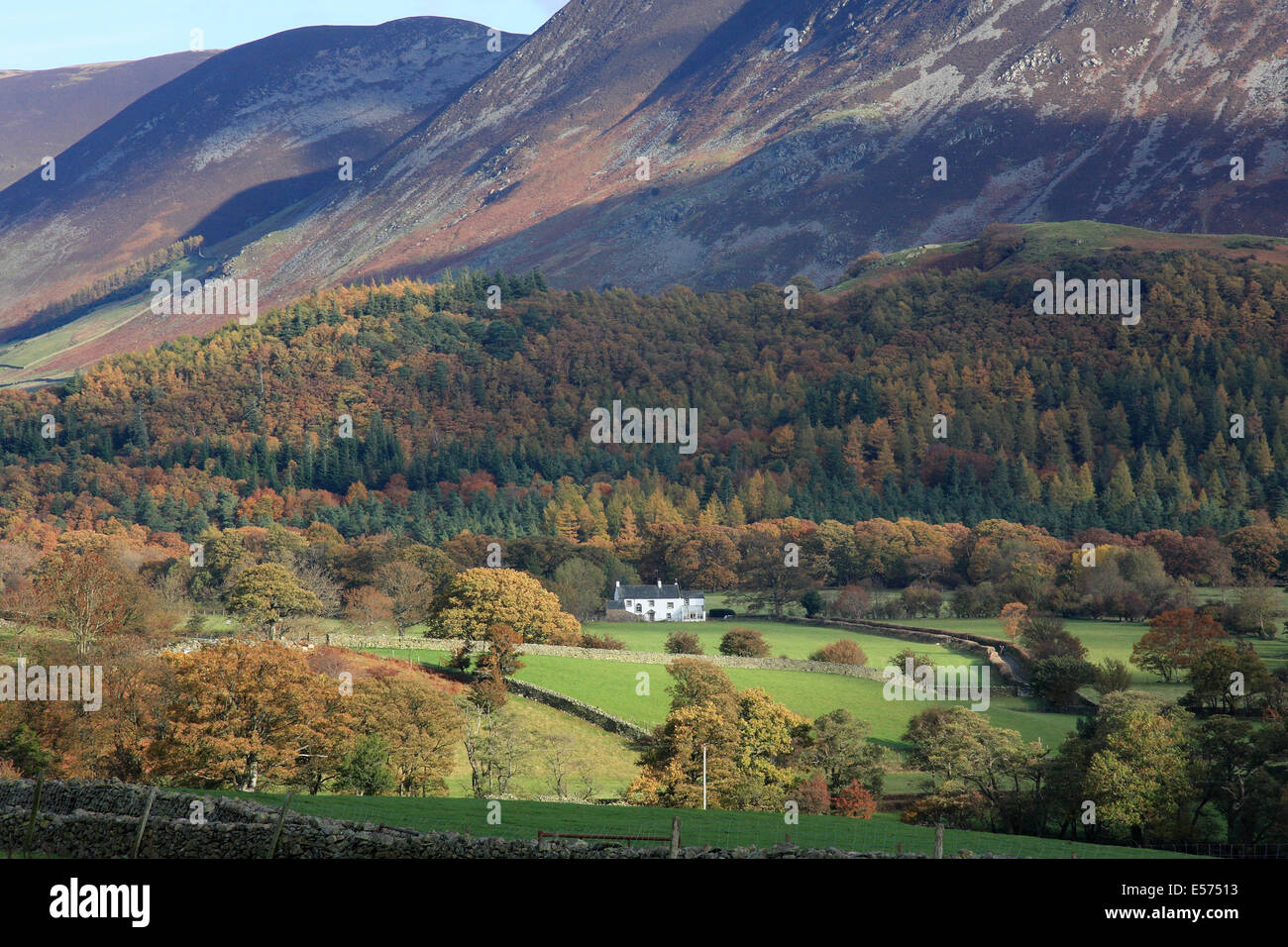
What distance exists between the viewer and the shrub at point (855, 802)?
4406 cm

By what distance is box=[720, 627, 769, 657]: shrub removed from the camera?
8169 centimetres

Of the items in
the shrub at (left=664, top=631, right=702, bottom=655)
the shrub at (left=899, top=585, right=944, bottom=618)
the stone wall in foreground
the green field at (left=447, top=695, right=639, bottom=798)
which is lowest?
the green field at (left=447, top=695, right=639, bottom=798)

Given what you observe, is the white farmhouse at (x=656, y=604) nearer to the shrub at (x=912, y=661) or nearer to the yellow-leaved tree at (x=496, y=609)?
the yellow-leaved tree at (x=496, y=609)

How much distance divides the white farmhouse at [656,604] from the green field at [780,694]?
1301 inches

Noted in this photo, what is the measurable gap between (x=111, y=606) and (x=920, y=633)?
55.0m

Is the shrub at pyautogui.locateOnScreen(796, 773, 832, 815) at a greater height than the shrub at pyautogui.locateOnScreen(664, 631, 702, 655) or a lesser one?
lesser

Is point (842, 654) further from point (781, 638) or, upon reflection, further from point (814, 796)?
point (814, 796)

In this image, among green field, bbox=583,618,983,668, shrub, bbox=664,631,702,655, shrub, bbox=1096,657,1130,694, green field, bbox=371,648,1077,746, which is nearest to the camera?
green field, bbox=371,648,1077,746

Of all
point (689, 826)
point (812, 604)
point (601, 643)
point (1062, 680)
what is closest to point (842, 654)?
point (1062, 680)

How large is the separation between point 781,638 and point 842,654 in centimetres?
1317

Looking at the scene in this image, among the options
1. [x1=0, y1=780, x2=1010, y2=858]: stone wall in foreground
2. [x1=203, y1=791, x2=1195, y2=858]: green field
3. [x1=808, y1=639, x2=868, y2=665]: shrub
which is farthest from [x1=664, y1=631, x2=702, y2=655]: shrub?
[x1=0, y1=780, x2=1010, y2=858]: stone wall in foreground

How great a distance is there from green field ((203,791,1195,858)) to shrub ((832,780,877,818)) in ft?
37.6

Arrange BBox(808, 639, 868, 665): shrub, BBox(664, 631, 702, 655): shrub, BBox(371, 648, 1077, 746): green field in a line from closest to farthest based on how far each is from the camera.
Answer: BBox(371, 648, 1077, 746): green field → BBox(808, 639, 868, 665): shrub → BBox(664, 631, 702, 655): shrub

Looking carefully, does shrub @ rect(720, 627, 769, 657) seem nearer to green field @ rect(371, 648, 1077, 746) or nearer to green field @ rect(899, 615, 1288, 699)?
green field @ rect(371, 648, 1077, 746)
